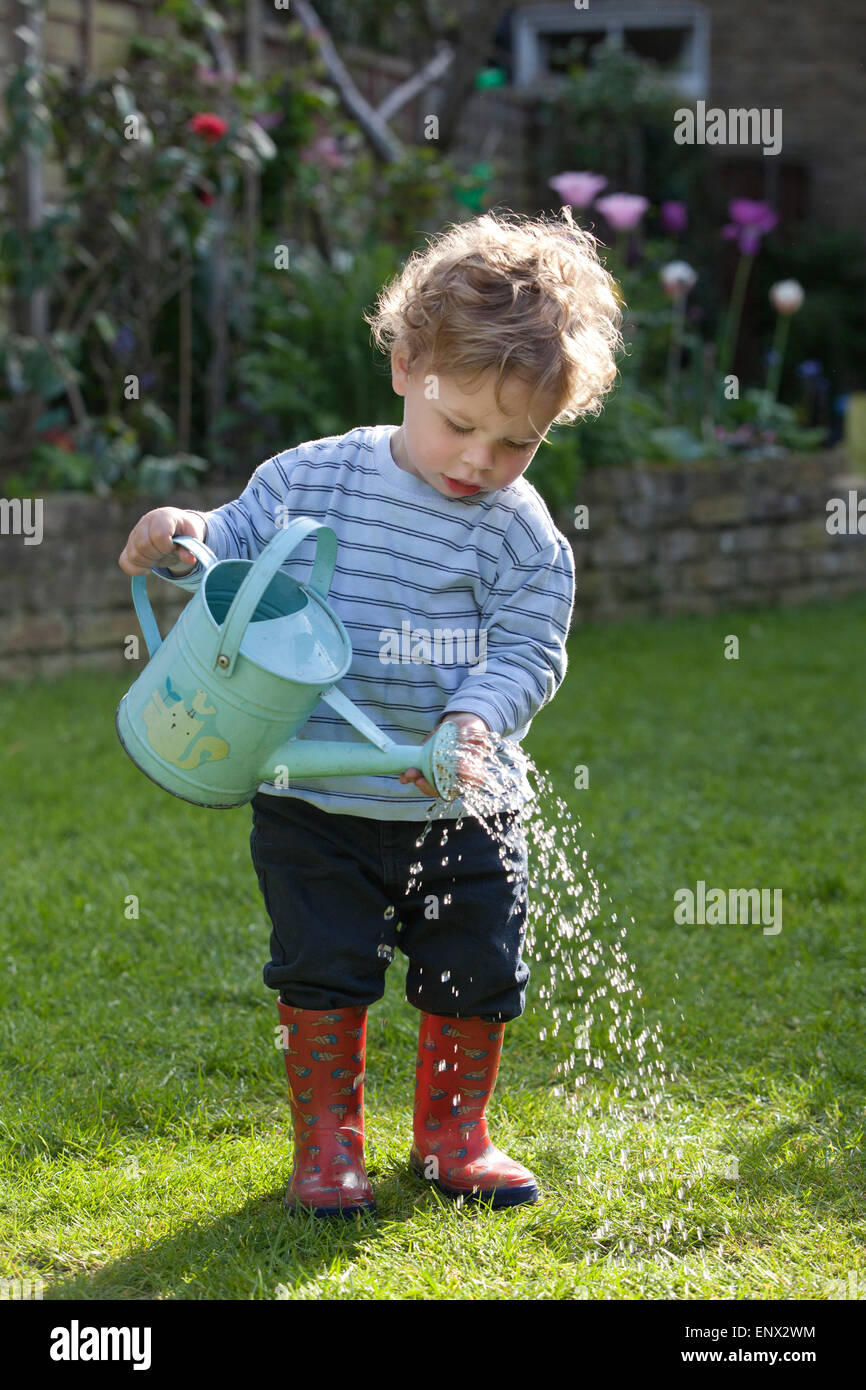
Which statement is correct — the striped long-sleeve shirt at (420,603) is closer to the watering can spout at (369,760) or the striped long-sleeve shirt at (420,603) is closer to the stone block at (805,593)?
the watering can spout at (369,760)

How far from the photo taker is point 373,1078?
92.2 inches

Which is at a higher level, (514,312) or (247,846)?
(514,312)

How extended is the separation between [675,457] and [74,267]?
279cm

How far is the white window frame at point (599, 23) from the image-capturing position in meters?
11.9

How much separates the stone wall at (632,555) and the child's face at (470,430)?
10.6ft

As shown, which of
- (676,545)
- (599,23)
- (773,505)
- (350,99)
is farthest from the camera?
(599,23)

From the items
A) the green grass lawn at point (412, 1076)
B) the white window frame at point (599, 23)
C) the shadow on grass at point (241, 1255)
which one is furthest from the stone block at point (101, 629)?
the white window frame at point (599, 23)

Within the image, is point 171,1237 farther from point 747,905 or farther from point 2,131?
point 2,131

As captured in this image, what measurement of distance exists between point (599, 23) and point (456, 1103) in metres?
12.0

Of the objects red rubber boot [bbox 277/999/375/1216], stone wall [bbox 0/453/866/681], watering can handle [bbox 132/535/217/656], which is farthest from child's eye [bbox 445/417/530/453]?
stone wall [bbox 0/453/866/681]

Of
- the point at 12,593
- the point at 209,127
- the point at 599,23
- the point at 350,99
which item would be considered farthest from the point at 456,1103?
the point at 599,23

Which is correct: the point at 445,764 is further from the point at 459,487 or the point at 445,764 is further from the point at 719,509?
the point at 719,509

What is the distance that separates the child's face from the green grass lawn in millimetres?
943

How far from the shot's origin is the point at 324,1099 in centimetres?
196
